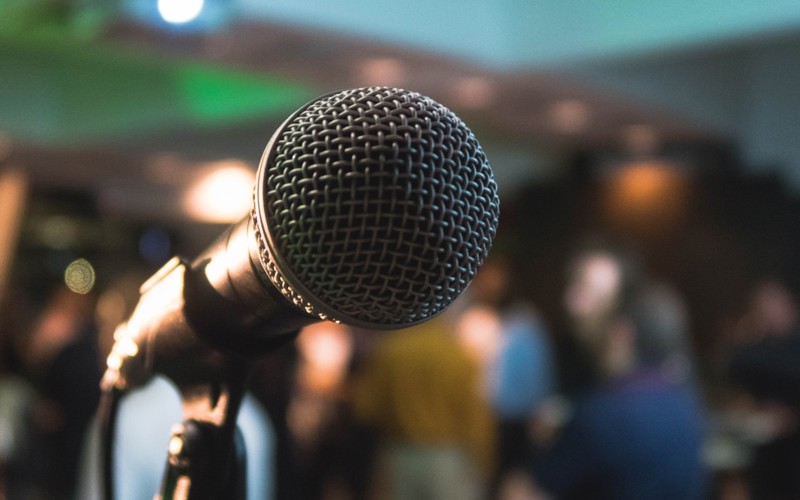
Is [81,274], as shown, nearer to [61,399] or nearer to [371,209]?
[61,399]

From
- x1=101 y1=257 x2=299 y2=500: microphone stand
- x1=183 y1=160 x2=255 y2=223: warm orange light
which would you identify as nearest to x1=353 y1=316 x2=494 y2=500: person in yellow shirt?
x1=101 y1=257 x2=299 y2=500: microphone stand

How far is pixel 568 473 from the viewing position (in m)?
2.29

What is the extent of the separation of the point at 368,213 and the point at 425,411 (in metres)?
3.80

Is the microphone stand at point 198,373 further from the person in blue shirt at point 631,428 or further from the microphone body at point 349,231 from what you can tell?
the person in blue shirt at point 631,428

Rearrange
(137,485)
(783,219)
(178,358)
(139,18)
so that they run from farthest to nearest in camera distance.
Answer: (783,219) → (139,18) → (137,485) → (178,358)

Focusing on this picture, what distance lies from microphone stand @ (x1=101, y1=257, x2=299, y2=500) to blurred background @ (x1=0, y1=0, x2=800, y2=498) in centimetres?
208

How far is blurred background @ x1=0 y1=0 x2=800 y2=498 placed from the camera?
4953mm

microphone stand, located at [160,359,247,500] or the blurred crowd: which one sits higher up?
microphone stand, located at [160,359,247,500]

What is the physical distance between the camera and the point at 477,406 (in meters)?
4.51

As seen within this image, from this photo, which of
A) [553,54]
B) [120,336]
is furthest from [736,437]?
[120,336]

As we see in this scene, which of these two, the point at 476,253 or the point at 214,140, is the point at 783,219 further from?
the point at 476,253

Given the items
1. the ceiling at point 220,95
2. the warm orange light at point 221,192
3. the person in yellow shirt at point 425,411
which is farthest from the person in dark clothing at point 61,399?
the warm orange light at point 221,192

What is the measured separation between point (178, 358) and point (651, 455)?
5.50ft

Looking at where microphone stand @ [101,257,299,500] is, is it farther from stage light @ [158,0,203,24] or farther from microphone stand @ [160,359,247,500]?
stage light @ [158,0,203,24]
